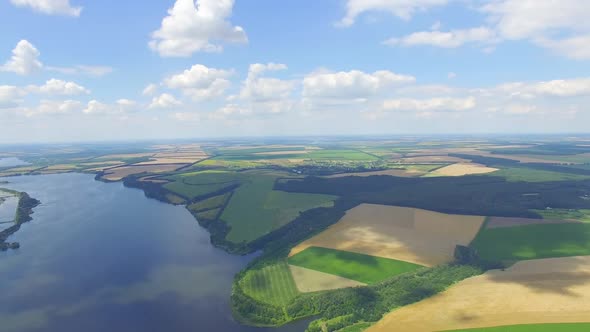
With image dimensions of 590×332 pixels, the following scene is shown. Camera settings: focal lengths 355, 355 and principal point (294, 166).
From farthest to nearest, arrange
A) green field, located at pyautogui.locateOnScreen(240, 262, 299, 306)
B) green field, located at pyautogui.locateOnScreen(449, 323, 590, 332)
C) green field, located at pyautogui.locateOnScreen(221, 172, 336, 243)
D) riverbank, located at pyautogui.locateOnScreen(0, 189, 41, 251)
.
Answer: green field, located at pyautogui.locateOnScreen(221, 172, 336, 243) < riverbank, located at pyautogui.locateOnScreen(0, 189, 41, 251) < green field, located at pyautogui.locateOnScreen(240, 262, 299, 306) < green field, located at pyautogui.locateOnScreen(449, 323, 590, 332)

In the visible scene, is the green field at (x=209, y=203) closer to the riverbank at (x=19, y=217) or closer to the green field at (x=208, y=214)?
the green field at (x=208, y=214)

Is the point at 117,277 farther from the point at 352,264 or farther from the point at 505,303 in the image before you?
the point at 505,303

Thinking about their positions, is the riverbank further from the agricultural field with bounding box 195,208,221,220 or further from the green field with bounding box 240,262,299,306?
the green field with bounding box 240,262,299,306

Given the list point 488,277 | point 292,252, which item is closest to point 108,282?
point 292,252

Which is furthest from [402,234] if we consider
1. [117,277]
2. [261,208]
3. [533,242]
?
[117,277]

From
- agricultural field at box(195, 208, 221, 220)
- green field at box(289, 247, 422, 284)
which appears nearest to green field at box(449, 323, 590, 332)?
green field at box(289, 247, 422, 284)

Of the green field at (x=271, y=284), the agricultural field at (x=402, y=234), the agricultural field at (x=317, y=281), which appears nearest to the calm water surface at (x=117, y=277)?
the green field at (x=271, y=284)
